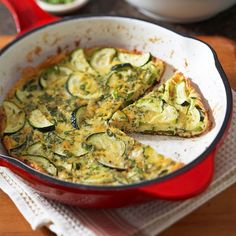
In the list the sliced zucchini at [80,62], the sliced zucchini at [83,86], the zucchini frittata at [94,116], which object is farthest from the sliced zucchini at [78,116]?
the sliced zucchini at [80,62]

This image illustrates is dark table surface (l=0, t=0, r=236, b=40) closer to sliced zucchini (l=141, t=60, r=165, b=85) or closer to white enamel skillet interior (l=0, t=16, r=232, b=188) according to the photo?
white enamel skillet interior (l=0, t=16, r=232, b=188)

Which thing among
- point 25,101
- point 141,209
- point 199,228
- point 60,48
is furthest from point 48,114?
point 199,228

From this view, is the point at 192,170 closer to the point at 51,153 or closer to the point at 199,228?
the point at 199,228

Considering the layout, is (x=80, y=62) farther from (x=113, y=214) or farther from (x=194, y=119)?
(x=113, y=214)

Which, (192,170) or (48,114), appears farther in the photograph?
(48,114)

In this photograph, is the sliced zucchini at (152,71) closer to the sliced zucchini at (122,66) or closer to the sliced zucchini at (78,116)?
the sliced zucchini at (122,66)

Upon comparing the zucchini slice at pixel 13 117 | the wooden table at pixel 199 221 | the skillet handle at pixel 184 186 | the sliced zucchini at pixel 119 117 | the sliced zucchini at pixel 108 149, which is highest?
the skillet handle at pixel 184 186

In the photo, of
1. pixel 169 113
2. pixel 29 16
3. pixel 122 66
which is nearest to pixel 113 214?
pixel 169 113
